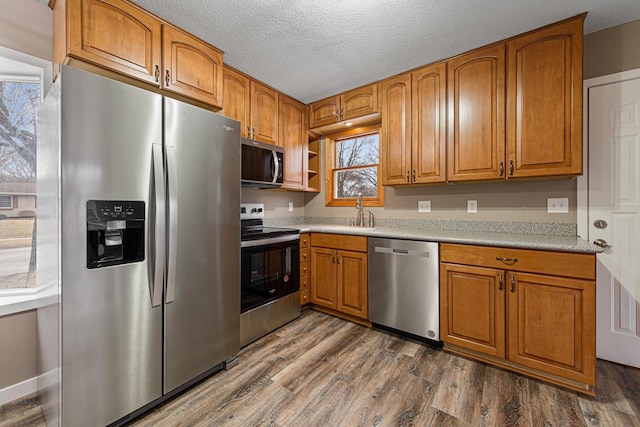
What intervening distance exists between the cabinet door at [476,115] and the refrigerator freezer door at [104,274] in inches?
88.1

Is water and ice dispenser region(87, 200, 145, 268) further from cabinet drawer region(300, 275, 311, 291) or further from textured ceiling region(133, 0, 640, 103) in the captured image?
cabinet drawer region(300, 275, 311, 291)

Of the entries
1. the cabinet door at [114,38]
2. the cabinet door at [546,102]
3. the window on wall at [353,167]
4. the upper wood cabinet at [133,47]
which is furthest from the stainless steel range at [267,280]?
the cabinet door at [546,102]

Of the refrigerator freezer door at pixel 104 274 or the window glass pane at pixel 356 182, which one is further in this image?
the window glass pane at pixel 356 182

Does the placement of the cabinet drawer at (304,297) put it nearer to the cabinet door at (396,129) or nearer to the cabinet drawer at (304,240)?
the cabinet drawer at (304,240)

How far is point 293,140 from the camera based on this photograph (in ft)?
10.7

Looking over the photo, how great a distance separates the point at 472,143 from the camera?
229 centimetres

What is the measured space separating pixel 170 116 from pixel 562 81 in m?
2.61

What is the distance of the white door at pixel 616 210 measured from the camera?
1.95m

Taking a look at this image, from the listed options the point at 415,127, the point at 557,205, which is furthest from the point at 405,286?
the point at 415,127

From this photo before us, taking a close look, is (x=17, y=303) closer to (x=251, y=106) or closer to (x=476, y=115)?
(x=251, y=106)

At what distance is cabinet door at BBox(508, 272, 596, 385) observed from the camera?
165 centimetres

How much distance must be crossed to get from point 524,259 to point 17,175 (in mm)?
3360

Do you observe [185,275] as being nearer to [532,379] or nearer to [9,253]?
[9,253]

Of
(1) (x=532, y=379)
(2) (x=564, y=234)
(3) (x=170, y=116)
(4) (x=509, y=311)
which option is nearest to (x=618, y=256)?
(2) (x=564, y=234)
